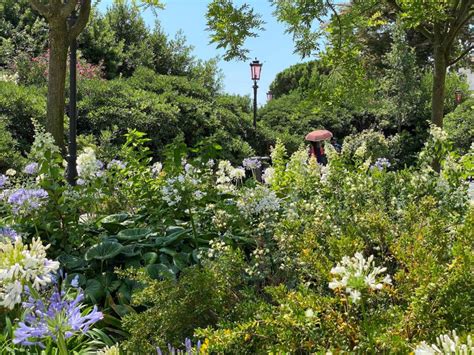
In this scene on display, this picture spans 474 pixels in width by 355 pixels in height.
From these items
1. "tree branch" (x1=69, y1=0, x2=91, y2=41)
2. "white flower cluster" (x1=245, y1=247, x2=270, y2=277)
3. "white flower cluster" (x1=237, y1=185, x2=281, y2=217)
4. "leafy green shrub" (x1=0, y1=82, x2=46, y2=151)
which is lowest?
"white flower cluster" (x1=245, y1=247, x2=270, y2=277)

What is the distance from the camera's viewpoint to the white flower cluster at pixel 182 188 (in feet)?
11.5

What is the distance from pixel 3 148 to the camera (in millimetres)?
8062

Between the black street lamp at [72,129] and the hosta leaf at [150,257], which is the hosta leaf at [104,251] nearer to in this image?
the hosta leaf at [150,257]

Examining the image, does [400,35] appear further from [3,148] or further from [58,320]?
[58,320]

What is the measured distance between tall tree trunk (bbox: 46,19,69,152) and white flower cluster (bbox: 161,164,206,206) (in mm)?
2819

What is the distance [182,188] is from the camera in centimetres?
352

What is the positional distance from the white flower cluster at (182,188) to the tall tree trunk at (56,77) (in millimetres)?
2819

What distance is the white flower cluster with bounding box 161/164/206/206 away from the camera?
351 cm

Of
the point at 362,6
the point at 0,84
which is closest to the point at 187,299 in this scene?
the point at 362,6

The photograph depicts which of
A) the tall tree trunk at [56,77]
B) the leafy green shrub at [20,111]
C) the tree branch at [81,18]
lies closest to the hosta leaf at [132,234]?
the tall tree trunk at [56,77]

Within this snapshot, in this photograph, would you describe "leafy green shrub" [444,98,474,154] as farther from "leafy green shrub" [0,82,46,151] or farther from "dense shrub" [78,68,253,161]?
"leafy green shrub" [0,82,46,151]

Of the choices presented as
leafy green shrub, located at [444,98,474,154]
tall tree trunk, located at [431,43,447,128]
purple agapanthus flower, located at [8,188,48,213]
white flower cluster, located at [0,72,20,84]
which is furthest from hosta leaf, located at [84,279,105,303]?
leafy green shrub, located at [444,98,474,154]

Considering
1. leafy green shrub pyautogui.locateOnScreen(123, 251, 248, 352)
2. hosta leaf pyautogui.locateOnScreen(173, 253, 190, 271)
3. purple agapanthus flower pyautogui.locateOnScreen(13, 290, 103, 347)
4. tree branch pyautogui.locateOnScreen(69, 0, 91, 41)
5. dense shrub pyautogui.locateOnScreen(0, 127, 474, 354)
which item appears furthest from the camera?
tree branch pyautogui.locateOnScreen(69, 0, 91, 41)

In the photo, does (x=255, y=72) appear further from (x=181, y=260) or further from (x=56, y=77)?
(x=181, y=260)
